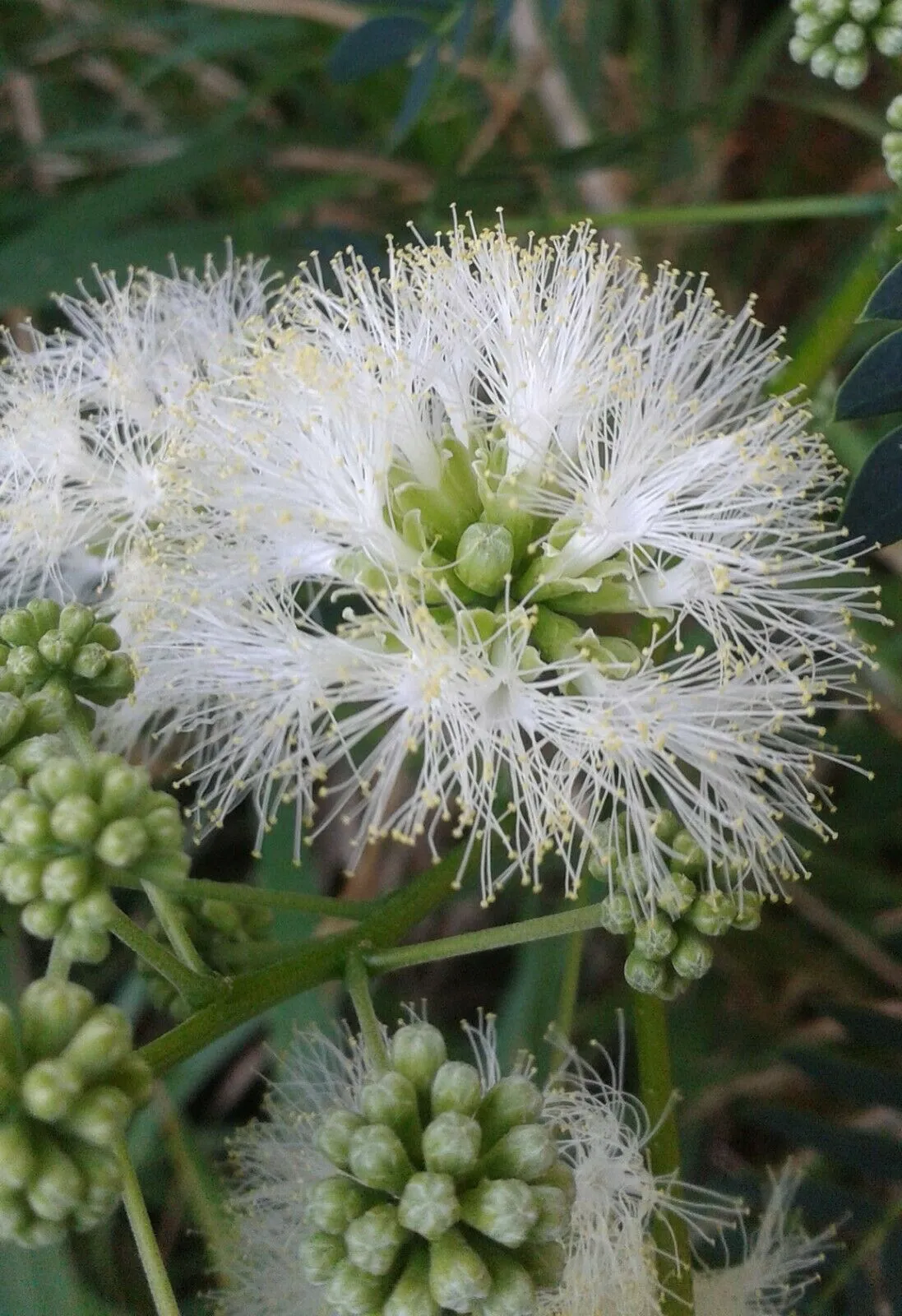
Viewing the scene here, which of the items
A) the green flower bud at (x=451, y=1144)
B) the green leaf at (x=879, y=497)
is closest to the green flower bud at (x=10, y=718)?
the green flower bud at (x=451, y=1144)

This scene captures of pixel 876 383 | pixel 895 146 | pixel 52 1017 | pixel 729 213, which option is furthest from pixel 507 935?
pixel 729 213

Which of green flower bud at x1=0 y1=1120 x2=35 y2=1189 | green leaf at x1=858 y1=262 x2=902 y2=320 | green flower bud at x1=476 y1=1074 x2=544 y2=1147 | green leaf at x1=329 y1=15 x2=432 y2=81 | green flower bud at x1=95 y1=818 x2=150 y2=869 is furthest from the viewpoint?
green leaf at x1=329 y1=15 x2=432 y2=81

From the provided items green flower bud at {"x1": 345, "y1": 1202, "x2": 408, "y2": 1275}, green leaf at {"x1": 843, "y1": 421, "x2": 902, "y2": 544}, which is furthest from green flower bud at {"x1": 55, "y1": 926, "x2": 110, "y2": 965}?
green leaf at {"x1": 843, "y1": 421, "x2": 902, "y2": 544}

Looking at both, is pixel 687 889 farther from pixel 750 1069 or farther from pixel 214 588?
pixel 750 1069

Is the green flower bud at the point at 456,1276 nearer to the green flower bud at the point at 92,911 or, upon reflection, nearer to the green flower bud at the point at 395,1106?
the green flower bud at the point at 395,1106

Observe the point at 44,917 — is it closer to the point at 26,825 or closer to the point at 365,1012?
the point at 26,825

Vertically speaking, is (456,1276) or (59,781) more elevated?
(59,781)

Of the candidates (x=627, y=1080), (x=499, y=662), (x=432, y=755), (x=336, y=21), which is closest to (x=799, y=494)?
(x=499, y=662)

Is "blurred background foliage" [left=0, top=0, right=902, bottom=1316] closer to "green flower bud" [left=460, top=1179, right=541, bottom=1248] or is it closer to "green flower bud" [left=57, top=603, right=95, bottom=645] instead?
"green flower bud" [left=57, top=603, right=95, bottom=645]
